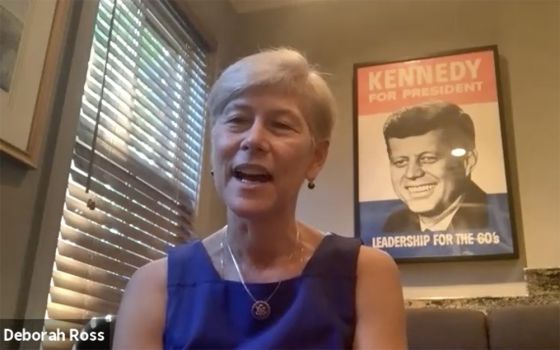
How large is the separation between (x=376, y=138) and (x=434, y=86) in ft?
0.97

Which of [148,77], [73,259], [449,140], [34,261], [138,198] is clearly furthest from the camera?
[449,140]

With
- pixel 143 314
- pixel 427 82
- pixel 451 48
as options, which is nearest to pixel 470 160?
pixel 427 82

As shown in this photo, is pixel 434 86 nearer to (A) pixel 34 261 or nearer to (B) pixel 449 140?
(B) pixel 449 140

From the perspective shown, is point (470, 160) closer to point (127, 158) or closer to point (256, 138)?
point (127, 158)

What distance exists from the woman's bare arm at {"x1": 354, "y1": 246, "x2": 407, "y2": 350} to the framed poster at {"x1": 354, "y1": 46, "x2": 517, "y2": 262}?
119 centimetres

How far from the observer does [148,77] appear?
6.50ft

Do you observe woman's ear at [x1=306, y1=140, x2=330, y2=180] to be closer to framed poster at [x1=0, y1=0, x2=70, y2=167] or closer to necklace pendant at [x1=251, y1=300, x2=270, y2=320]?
necklace pendant at [x1=251, y1=300, x2=270, y2=320]

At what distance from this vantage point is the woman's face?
0.97m

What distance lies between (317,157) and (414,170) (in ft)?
4.01

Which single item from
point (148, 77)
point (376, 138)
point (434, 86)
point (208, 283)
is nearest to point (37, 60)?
point (148, 77)

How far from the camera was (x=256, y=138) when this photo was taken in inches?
38.4

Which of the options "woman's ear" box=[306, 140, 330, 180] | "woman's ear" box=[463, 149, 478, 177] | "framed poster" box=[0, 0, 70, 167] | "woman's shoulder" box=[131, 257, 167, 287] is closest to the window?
"framed poster" box=[0, 0, 70, 167]

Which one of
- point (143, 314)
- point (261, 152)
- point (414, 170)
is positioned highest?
point (414, 170)

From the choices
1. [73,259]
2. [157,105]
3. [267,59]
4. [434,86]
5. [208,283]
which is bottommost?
[208,283]
